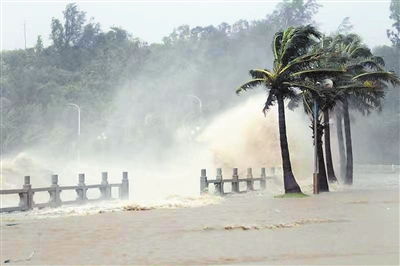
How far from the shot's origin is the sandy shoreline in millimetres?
12891

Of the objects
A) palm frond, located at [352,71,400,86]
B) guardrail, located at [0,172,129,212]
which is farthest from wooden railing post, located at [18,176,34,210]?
palm frond, located at [352,71,400,86]

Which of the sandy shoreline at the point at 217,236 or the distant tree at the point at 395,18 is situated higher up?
the distant tree at the point at 395,18

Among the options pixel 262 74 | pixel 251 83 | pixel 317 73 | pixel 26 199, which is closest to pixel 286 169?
pixel 251 83

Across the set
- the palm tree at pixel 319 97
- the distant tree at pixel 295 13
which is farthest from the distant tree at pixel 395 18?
the palm tree at pixel 319 97

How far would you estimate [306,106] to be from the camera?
34281 millimetres

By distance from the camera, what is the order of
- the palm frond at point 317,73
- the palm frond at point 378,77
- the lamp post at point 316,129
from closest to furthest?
the palm frond at point 317,73
the lamp post at point 316,129
the palm frond at point 378,77

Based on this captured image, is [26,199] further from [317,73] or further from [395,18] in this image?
[395,18]

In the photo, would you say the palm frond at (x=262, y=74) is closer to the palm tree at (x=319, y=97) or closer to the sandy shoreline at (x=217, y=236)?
the palm tree at (x=319, y=97)

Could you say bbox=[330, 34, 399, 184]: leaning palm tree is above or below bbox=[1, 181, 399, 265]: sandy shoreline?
above

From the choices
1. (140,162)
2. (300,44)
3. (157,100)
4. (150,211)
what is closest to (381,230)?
(150,211)

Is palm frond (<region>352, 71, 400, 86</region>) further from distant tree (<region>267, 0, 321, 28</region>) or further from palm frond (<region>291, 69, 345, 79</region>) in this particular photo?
distant tree (<region>267, 0, 321, 28</region>)

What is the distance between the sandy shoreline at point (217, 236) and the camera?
42.3 feet

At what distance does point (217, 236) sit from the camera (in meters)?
16.2

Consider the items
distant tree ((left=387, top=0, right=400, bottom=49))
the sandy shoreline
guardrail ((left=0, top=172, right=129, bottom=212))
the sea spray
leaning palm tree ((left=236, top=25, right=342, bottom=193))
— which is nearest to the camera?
the sandy shoreline
